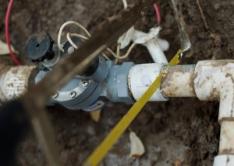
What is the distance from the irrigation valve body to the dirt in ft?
0.44

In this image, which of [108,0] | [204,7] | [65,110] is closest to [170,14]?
[204,7]

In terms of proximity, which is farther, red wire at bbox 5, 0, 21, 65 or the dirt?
red wire at bbox 5, 0, 21, 65

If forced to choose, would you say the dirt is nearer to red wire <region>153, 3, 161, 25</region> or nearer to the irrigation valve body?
red wire <region>153, 3, 161, 25</region>

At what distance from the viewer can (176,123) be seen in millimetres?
1317

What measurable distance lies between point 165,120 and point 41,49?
0.40 meters

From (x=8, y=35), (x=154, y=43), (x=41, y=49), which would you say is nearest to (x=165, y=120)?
(x=154, y=43)

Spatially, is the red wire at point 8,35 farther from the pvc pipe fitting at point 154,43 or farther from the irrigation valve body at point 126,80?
the pvc pipe fitting at point 154,43

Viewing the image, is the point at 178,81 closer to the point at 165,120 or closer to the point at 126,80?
the point at 126,80

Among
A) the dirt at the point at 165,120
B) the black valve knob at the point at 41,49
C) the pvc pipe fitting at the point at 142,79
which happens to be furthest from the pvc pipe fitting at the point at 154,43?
the black valve knob at the point at 41,49

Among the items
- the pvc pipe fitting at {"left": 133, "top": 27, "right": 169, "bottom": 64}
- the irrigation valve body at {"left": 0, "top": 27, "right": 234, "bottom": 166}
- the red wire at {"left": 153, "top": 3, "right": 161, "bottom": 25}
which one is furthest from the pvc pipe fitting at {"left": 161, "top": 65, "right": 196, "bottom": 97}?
the red wire at {"left": 153, "top": 3, "right": 161, "bottom": 25}

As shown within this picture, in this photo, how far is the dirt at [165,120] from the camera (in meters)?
1.29

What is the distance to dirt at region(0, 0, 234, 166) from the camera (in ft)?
4.24

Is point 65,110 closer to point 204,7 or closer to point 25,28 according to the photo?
point 25,28

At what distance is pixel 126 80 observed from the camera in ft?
3.88
